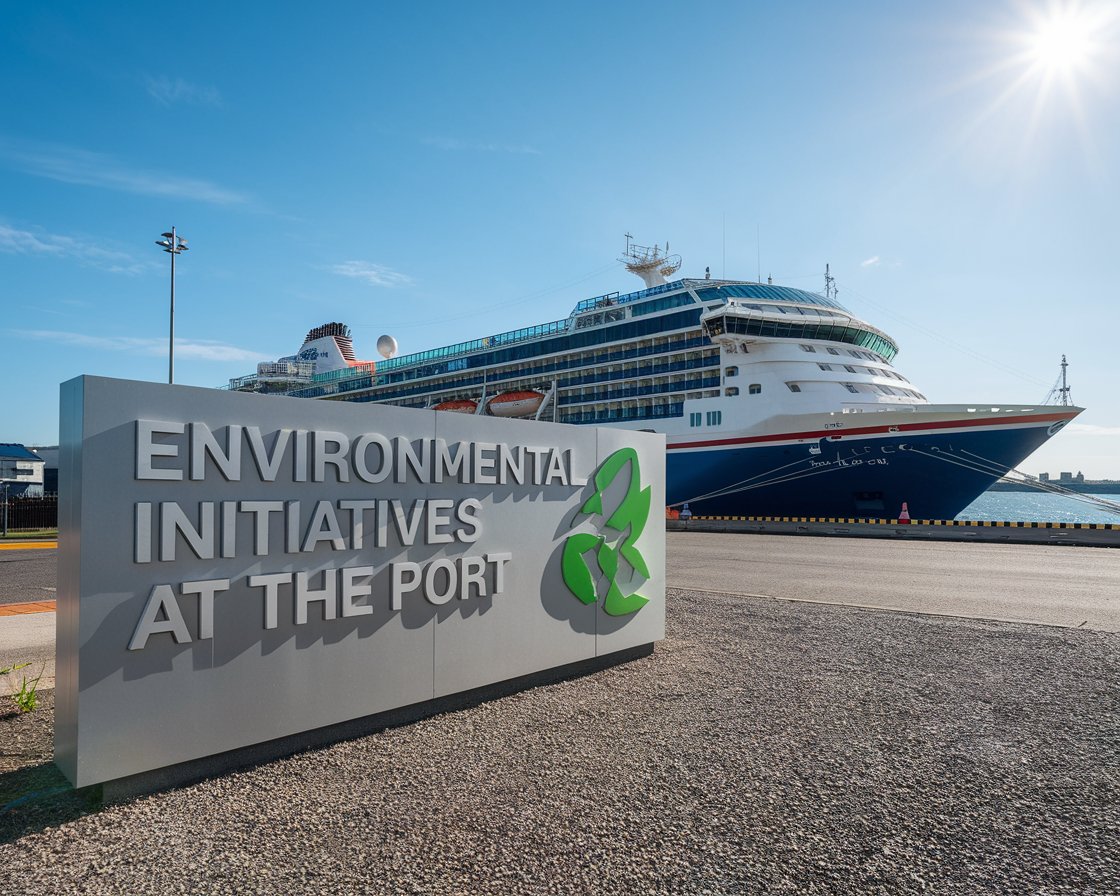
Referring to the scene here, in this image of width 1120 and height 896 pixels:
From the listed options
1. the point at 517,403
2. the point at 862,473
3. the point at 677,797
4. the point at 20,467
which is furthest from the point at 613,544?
the point at 20,467

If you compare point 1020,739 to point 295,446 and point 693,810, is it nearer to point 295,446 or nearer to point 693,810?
point 693,810

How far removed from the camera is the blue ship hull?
23.0 m

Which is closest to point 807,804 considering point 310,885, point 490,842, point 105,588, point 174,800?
point 490,842

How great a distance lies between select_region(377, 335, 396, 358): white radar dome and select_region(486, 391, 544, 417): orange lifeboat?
17.6m

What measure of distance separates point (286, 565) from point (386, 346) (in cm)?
5168

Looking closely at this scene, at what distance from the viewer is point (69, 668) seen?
338 centimetres

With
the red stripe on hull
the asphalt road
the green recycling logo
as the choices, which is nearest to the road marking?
the green recycling logo

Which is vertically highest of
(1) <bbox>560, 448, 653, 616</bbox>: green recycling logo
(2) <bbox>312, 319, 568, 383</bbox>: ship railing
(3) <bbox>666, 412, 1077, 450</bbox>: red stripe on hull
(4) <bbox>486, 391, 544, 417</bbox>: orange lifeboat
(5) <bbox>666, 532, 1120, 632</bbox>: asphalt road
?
(2) <bbox>312, 319, 568, 383</bbox>: ship railing

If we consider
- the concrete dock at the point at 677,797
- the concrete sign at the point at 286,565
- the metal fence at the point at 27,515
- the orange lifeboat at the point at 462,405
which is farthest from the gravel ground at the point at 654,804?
the orange lifeboat at the point at 462,405

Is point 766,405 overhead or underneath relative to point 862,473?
overhead

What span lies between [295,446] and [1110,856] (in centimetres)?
441

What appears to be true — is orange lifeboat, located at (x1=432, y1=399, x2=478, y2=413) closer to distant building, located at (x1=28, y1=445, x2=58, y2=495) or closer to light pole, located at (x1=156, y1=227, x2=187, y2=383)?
light pole, located at (x1=156, y1=227, x2=187, y2=383)

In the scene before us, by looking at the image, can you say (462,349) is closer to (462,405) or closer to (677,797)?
(462,405)

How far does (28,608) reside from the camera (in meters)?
8.65
